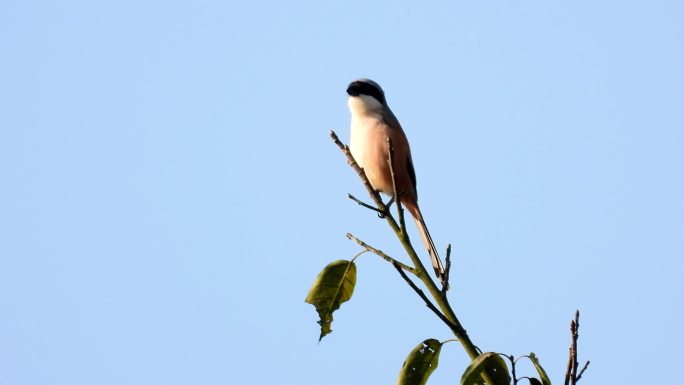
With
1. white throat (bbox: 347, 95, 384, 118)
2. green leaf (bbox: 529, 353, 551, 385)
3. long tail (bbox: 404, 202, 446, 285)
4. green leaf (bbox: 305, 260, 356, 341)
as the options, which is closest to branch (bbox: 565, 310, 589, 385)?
green leaf (bbox: 529, 353, 551, 385)

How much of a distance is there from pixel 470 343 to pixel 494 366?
100mm

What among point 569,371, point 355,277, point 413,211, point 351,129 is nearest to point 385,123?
point 351,129

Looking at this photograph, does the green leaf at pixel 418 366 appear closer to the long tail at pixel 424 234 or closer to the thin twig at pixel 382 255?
the thin twig at pixel 382 255

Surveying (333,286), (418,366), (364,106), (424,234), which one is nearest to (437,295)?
(418,366)

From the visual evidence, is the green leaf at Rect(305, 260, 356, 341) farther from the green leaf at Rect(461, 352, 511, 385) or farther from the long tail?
the long tail

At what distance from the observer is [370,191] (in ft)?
12.1

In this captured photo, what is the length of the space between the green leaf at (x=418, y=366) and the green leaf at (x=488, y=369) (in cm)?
25

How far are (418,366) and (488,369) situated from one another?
36cm

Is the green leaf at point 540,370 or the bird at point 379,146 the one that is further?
the bird at point 379,146

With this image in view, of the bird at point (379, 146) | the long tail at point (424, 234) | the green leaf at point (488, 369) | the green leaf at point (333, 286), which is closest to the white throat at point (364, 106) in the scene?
the bird at point (379, 146)

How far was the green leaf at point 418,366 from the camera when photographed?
2.77 meters

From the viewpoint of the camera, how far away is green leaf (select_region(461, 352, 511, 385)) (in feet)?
7.86

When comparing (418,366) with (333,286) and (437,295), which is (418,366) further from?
(333,286)

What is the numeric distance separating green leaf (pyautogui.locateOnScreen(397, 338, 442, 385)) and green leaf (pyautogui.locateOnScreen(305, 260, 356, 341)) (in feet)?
1.66
